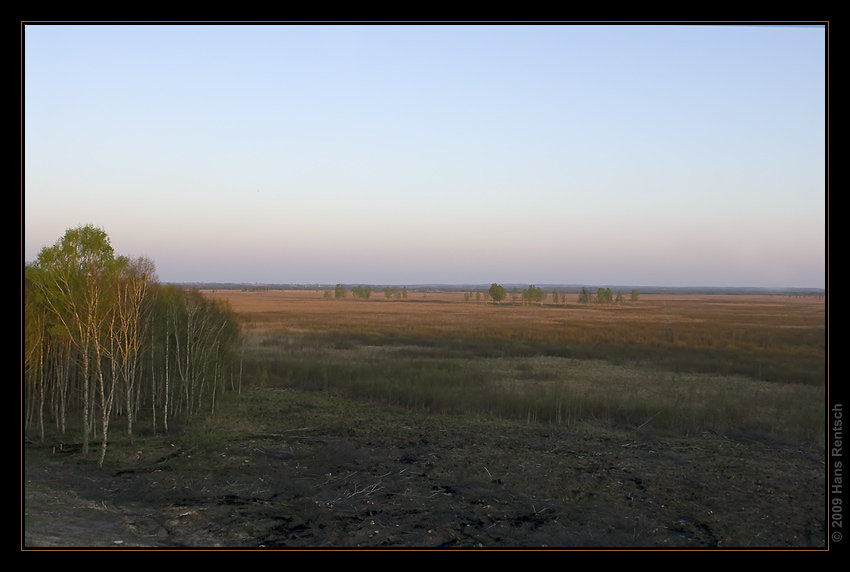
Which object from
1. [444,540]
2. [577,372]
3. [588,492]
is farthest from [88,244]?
[577,372]

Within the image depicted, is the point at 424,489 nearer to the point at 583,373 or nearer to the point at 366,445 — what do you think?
the point at 366,445

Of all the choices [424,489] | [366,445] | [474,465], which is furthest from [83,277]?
[474,465]

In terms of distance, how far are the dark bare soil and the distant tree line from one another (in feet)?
5.15

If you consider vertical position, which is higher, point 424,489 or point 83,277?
point 83,277

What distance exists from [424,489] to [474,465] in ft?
6.32

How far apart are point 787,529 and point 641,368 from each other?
1954 cm

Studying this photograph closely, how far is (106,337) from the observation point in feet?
44.6

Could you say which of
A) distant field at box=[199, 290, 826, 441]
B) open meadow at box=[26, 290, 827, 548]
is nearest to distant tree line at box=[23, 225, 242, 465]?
open meadow at box=[26, 290, 827, 548]

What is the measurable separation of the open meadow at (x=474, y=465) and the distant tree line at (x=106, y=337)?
1.49 meters

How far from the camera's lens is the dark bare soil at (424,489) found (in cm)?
856

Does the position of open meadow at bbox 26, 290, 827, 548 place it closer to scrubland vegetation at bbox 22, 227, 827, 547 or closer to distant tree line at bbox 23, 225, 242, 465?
scrubland vegetation at bbox 22, 227, 827, 547
